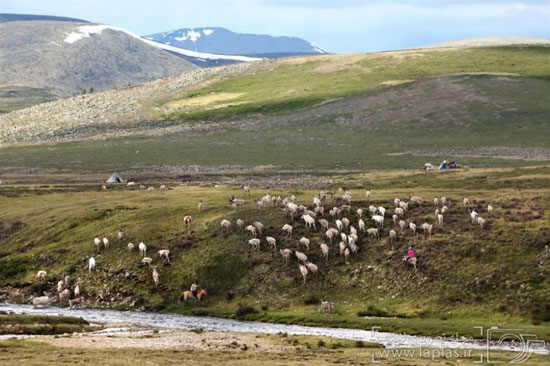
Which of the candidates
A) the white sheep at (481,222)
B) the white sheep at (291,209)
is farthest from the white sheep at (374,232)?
the white sheep at (481,222)

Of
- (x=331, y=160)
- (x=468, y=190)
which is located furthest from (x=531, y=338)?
(x=331, y=160)

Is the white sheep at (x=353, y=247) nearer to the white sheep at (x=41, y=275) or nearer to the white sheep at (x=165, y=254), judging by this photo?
the white sheep at (x=165, y=254)

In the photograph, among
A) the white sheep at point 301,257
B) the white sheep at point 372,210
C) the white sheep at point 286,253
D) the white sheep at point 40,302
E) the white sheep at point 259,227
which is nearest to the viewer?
the white sheep at point 301,257

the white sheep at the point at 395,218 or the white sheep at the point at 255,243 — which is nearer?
the white sheep at the point at 255,243

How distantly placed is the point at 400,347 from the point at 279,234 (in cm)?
2380

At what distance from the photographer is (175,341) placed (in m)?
54.4

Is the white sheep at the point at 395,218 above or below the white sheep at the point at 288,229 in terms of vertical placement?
above

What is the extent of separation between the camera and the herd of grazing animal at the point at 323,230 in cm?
7150

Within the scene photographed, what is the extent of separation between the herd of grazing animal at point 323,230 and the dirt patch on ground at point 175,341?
1309cm

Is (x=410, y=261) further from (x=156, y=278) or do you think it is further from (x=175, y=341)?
(x=175, y=341)

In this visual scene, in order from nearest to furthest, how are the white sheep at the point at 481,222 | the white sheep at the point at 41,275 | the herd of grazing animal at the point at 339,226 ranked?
the white sheep at the point at 481,222
the herd of grazing animal at the point at 339,226
the white sheep at the point at 41,275

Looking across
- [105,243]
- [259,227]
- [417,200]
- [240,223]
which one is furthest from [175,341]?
[417,200]

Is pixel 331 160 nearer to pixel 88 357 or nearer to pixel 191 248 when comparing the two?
pixel 191 248

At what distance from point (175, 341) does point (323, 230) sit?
23.5 m
